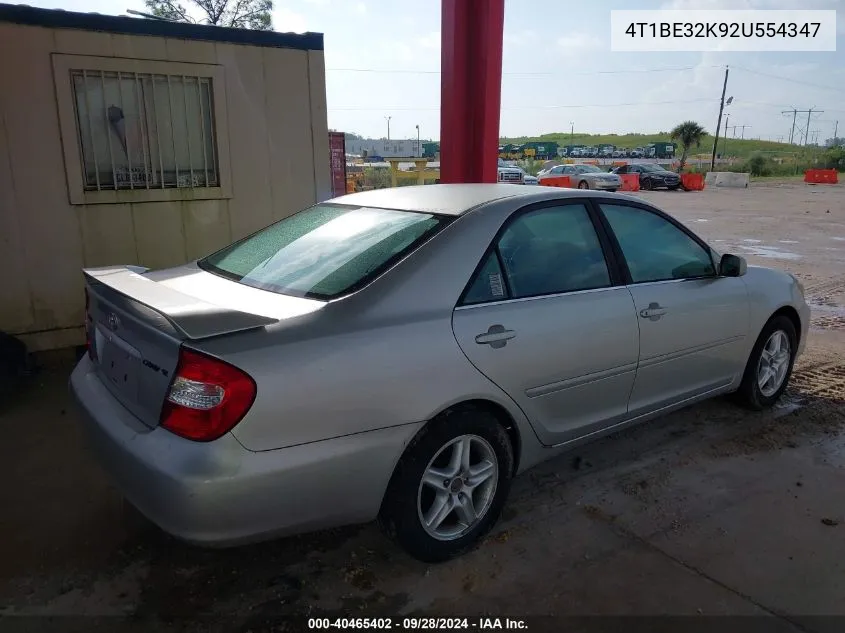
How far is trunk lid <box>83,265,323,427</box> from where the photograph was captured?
88.6 inches

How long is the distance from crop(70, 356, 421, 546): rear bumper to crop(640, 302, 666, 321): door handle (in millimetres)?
1519

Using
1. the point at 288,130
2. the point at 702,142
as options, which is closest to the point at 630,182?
the point at 288,130

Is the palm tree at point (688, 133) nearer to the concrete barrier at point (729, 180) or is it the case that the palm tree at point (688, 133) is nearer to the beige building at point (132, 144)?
the concrete barrier at point (729, 180)

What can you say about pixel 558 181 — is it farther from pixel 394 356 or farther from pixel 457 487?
pixel 394 356

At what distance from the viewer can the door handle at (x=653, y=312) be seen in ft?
11.0

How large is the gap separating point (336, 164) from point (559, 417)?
10500mm

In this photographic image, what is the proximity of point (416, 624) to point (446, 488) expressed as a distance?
0.54 metres

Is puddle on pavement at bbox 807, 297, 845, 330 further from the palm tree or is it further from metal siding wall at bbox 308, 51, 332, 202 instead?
the palm tree

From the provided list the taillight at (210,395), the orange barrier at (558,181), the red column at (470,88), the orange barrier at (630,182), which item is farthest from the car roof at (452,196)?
the orange barrier at (630,182)

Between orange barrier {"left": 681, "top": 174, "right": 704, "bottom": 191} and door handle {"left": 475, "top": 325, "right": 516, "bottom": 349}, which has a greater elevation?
door handle {"left": 475, "top": 325, "right": 516, "bottom": 349}

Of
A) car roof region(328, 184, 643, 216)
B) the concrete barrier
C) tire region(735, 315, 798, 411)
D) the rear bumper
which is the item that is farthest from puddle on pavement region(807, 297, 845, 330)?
the concrete barrier

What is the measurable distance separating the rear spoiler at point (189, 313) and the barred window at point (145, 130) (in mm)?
3148

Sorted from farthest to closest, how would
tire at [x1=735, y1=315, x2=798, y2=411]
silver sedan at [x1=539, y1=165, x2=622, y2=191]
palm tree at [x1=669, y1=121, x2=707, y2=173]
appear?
1. palm tree at [x1=669, y1=121, x2=707, y2=173]
2. silver sedan at [x1=539, y1=165, x2=622, y2=191]
3. tire at [x1=735, y1=315, x2=798, y2=411]

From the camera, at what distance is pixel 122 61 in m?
5.29
